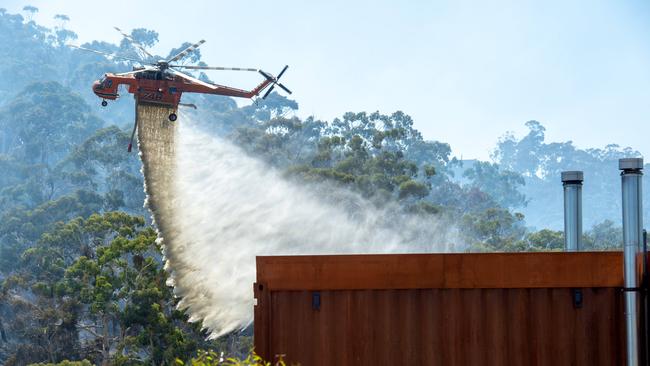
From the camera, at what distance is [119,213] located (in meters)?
61.7

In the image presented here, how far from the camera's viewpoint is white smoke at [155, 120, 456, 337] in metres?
40.5

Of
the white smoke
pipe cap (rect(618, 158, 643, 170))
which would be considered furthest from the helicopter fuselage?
pipe cap (rect(618, 158, 643, 170))

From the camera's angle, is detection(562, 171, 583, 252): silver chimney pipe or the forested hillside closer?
detection(562, 171, 583, 252): silver chimney pipe

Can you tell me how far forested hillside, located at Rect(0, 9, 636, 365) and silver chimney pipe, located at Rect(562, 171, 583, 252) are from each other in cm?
3272

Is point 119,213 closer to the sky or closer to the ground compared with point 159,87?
closer to the ground

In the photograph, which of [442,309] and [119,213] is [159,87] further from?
[442,309]

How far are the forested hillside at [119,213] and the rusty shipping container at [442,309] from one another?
115 ft

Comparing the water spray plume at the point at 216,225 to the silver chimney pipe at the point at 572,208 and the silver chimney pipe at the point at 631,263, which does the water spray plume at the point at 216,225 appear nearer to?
the silver chimney pipe at the point at 572,208

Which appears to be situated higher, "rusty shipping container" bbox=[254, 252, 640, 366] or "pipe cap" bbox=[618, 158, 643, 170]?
"pipe cap" bbox=[618, 158, 643, 170]

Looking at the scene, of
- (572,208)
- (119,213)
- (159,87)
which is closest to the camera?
(572,208)

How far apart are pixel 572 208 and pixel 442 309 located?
4.70m

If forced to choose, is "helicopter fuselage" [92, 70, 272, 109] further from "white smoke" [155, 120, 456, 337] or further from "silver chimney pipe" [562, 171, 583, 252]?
"silver chimney pipe" [562, 171, 583, 252]

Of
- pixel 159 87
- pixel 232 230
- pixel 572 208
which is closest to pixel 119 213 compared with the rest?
pixel 232 230

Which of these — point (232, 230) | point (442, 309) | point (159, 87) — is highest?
point (159, 87)
